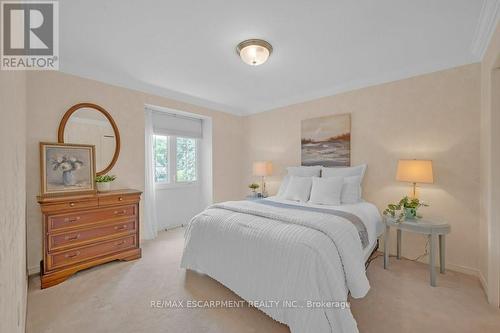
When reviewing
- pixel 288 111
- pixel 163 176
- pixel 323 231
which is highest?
pixel 288 111

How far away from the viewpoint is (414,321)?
1.72 metres

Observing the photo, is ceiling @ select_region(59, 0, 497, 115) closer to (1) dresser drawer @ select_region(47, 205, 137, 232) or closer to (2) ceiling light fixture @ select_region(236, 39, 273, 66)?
(2) ceiling light fixture @ select_region(236, 39, 273, 66)

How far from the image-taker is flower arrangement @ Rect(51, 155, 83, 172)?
8.39 feet

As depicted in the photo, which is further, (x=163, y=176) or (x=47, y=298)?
(x=163, y=176)

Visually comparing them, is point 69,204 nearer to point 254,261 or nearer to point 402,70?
point 254,261

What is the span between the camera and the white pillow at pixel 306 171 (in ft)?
11.6

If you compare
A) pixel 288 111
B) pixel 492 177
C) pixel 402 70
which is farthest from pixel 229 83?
pixel 492 177

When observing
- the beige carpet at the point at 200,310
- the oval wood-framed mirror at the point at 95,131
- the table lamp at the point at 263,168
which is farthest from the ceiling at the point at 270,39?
the beige carpet at the point at 200,310

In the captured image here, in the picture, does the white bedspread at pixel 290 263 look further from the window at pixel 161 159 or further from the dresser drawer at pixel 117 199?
the window at pixel 161 159

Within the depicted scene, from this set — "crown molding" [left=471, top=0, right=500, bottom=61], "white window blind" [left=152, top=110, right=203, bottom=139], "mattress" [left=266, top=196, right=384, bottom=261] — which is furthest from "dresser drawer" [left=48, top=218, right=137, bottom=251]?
"crown molding" [left=471, top=0, right=500, bottom=61]

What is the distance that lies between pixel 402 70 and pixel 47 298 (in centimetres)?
475

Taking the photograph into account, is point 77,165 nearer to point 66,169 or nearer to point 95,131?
point 66,169

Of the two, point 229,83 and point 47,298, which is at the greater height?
point 229,83

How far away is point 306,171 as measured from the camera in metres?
3.60
